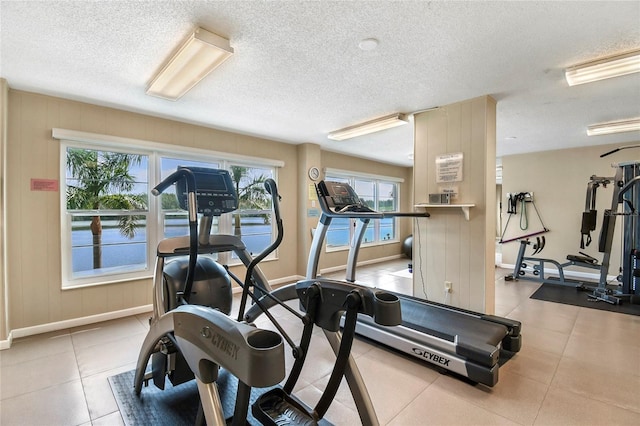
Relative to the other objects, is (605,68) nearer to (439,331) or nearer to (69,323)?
(439,331)

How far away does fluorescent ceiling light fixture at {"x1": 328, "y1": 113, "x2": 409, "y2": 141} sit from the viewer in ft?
12.3

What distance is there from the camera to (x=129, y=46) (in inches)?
86.8

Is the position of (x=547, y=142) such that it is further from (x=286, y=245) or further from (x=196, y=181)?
(x=196, y=181)

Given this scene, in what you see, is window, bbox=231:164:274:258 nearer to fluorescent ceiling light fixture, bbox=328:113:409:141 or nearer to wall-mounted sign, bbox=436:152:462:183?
fluorescent ceiling light fixture, bbox=328:113:409:141

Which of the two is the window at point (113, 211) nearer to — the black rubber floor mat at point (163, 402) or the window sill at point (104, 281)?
the window sill at point (104, 281)

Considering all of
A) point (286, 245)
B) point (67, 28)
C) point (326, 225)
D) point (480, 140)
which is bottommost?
point (286, 245)

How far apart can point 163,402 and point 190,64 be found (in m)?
2.53

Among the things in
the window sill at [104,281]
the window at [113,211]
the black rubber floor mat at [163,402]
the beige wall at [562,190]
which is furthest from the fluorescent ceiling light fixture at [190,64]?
the beige wall at [562,190]

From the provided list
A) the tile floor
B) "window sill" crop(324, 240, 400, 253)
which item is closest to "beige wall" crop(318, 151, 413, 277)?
"window sill" crop(324, 240, 400, 253)

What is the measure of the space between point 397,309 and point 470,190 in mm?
2460

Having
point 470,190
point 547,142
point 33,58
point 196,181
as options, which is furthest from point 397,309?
point 547,142

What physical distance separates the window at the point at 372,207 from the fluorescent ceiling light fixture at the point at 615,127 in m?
4.01

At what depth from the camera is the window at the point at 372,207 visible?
646cm

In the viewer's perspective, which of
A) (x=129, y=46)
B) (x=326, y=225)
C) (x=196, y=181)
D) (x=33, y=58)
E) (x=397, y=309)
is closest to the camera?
(x=397, y=309)
